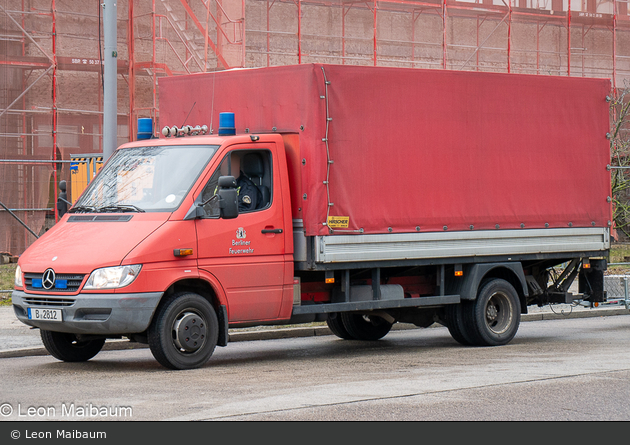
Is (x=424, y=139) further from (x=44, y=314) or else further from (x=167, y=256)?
(x=44, y=314)

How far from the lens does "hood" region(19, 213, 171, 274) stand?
9742 millimetres

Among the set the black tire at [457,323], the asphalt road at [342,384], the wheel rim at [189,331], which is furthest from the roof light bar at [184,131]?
the black tire at [457,323]

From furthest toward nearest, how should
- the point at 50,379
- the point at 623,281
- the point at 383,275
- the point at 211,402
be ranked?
the point at 623,281 → the point at 383,275 → the point at 50,379 → the point at 211,402

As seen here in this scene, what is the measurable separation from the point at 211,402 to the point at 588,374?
3.76 metres

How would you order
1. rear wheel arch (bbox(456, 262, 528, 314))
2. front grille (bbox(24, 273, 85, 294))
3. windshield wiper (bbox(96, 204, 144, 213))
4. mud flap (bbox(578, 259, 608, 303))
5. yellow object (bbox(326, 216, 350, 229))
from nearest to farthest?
front grille (bbox(24, 273, 85, 294)) → windshield wiper (bbox(96, 204, 144, 213)) → yellow object (bbox(326, 216, 350, 229)) → rear wheel arch (bbox(456, 262, 528, 314)) → mud flap (bbox(578, 259, 608, 303))

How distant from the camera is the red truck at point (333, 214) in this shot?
10.0 meters

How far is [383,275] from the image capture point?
1200cm

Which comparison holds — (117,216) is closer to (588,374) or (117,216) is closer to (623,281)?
Answer: (588,374)

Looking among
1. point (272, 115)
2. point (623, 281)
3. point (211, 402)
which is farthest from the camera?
point (623, 281)

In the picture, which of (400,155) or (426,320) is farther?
(426,320)

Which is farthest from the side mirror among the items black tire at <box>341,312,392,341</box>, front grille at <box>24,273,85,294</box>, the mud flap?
the mud flap

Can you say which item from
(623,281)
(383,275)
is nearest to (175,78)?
(383,275)

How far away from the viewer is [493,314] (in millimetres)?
12750

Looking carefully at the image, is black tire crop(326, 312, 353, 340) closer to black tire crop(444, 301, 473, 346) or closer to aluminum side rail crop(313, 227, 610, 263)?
black tire crop(444, 301, 473, 346)
